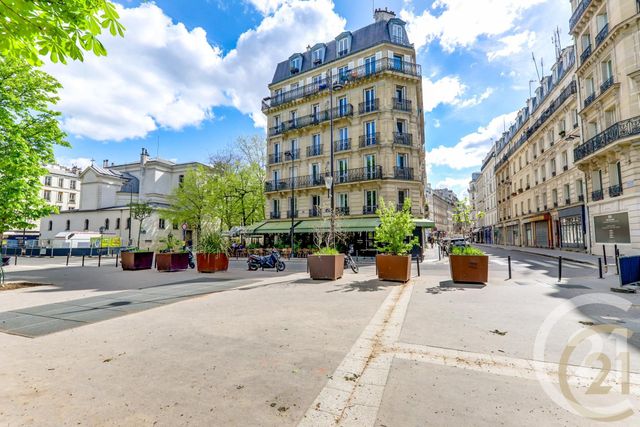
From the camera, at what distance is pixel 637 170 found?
16.0 m

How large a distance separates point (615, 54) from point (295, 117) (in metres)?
23.1

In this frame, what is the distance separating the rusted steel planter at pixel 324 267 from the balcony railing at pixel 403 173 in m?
15.0

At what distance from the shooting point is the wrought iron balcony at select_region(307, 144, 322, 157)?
2673 centimetres

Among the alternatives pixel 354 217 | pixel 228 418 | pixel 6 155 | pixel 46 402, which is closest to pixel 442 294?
pixel 228 418

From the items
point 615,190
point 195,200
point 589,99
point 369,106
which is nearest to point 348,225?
point 369,106

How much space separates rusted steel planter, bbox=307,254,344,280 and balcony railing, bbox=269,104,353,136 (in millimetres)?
18162

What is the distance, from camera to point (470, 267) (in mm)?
8875

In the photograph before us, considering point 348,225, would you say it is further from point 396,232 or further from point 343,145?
point 396,232

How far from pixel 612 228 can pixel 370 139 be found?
657 inches

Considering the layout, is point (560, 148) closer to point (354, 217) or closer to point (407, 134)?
point (407, 134)

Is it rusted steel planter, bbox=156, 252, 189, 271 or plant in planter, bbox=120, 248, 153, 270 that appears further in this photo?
plant in planter, bbox=120, 248, 153, 270

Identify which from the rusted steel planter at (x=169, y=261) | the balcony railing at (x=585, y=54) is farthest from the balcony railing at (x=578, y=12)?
the rusted steel planter at (x=169, y=261)

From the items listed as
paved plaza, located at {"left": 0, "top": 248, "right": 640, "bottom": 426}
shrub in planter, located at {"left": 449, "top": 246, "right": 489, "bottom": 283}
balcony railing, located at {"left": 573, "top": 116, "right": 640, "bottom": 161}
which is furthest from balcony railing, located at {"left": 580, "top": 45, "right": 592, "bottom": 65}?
paved plaza, located at {"left": 0, "top": 248, "right": 640, "bottom": 426}

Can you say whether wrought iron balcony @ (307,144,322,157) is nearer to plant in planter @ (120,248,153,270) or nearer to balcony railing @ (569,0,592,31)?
plant in planter @ (120,248,153,270)
